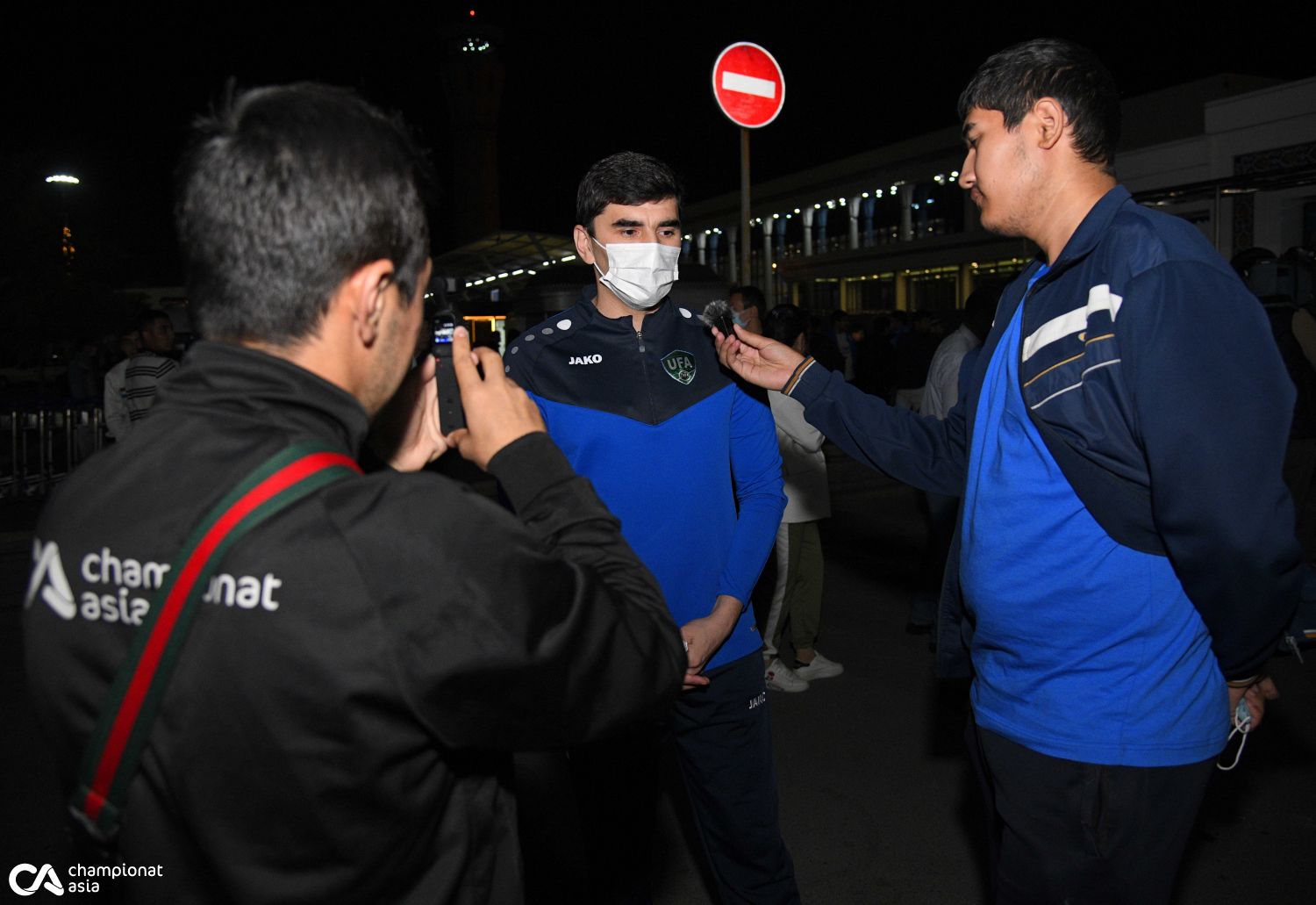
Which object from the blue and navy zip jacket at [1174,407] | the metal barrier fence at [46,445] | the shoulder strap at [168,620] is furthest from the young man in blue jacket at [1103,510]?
the metal barrier fence at [46,445]

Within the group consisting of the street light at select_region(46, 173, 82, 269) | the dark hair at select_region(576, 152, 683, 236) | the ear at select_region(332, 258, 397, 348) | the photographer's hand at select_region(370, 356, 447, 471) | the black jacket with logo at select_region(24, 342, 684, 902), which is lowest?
the black jacket with logo at select_region(24, 342, 684, 902)

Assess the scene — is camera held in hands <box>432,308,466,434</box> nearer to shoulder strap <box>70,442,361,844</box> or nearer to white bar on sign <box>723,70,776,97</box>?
shoulder strap <box>70,442,361,844</box>

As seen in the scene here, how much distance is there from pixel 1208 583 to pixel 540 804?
1.43m

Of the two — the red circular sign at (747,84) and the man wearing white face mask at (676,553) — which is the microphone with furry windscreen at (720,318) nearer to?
the man wearing white face mask at (676,553)

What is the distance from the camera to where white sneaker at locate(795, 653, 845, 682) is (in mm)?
5480

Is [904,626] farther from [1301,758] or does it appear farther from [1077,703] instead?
[1077,703]

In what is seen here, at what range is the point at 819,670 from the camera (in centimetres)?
550

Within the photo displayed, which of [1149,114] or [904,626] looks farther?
[1149,114]

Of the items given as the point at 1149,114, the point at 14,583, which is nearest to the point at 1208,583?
the point at 14,583

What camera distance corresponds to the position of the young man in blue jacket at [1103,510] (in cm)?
168

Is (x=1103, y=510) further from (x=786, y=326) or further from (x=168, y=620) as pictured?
(x=786, y=326)

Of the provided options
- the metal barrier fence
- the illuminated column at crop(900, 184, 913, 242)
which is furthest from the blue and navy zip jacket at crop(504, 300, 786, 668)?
the illuminated column at crop(900, 184, 913, 242)

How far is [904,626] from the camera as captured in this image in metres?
6.36

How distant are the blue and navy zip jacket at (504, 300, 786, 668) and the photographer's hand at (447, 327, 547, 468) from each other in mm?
1048
